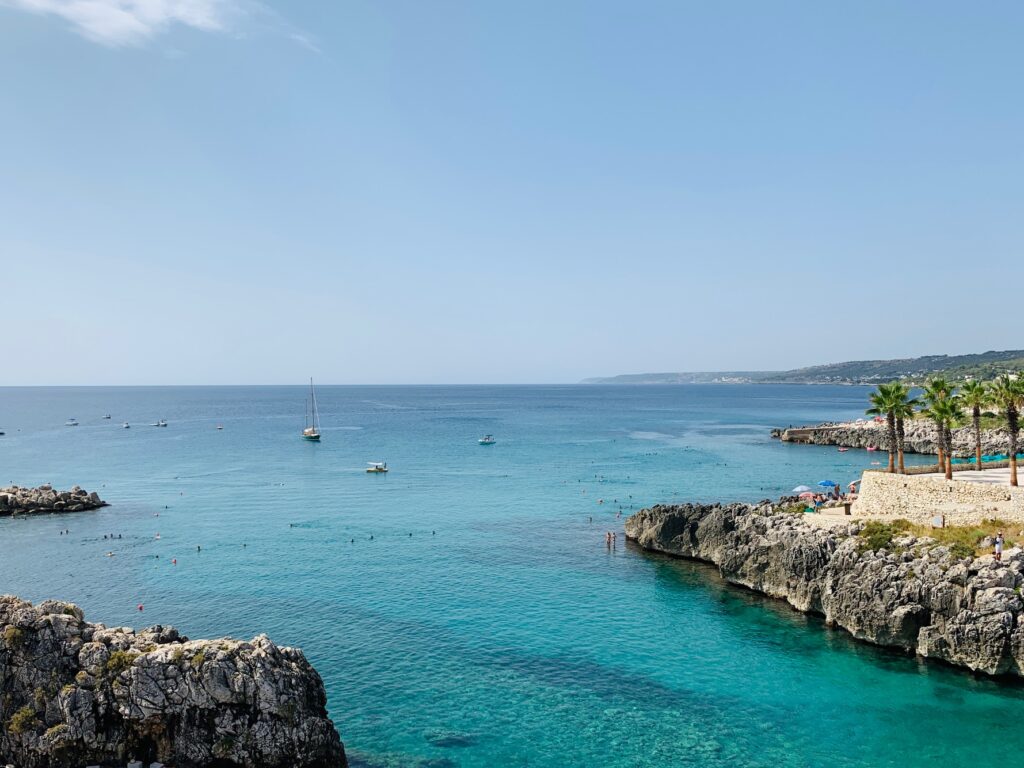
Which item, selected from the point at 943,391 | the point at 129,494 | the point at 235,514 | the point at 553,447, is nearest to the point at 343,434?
the point at 553,447

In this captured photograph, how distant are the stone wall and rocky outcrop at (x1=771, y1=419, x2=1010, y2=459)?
195 feet

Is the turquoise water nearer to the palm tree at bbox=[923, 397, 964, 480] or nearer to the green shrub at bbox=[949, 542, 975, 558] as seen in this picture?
the green shrub at bbox=[949, 542, 975, 558]

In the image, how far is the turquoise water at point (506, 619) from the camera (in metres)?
28.5

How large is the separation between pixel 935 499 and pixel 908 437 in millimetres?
86215

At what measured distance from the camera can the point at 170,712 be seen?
2448 cm

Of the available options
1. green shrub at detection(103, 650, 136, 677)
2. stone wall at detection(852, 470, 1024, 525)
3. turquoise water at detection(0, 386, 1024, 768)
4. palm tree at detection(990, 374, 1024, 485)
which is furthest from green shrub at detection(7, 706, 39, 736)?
palm tree at detection(990, 374, 1024, 485)

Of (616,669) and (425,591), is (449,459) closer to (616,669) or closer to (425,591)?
(425,591)

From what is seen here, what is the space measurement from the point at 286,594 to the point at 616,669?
22733 mm

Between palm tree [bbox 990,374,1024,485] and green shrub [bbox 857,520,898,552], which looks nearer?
green shrub [bbox 857,520,898,552]

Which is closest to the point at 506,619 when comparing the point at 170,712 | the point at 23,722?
the point at 170,712

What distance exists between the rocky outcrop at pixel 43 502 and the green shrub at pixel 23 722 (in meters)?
55.5

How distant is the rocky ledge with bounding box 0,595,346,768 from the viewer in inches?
957

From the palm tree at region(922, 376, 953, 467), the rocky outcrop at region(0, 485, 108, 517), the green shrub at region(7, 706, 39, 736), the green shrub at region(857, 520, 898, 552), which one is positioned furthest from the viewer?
the rocky outcrop at region(0, 485, 108, 517)

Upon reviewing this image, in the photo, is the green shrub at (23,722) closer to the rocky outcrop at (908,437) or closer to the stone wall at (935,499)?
the stone wall at (935,499)
